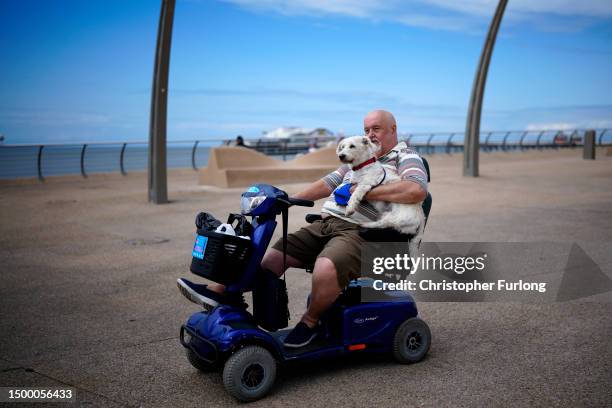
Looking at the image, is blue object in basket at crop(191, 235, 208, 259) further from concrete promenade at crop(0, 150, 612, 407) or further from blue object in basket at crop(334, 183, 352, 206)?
blue object in basket at crop(334, 183, 352, 206)

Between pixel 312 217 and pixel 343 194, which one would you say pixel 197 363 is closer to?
pixel 312 217

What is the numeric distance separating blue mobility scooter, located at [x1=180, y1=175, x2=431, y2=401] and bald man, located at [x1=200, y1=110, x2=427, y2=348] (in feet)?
0.35

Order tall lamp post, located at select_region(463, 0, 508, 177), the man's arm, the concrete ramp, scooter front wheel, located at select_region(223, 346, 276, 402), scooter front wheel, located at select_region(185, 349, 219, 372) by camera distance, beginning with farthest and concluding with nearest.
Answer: tall lamp post, located at select_region(463, 0, 508, 177), the concrete ramp, the man's arm, scooter front wheel, located at select_region(185, 349, 219, 372), scooter front wheel, located at select_region(223, 346, 276, 402)

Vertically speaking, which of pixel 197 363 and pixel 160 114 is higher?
pixel 160 114

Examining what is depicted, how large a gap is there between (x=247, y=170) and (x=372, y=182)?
12.9m

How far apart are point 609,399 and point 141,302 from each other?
3.84 meters

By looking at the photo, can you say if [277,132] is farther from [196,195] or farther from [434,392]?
[434,392]

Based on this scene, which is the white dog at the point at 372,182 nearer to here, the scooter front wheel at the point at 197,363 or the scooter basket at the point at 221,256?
the scooter basket at the point at 221,256

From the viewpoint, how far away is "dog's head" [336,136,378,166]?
3902 mm

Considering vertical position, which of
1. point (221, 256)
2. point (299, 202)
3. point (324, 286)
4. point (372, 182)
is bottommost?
point (324, 286)

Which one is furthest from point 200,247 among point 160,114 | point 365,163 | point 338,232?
point 160,114

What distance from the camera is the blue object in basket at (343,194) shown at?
4125 millimetres

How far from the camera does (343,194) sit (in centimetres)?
416

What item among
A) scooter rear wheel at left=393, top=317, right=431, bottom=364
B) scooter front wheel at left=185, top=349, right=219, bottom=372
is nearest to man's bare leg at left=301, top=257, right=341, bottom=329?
scooter rear wheel at left=393, top=317, right=431, bottom=364
